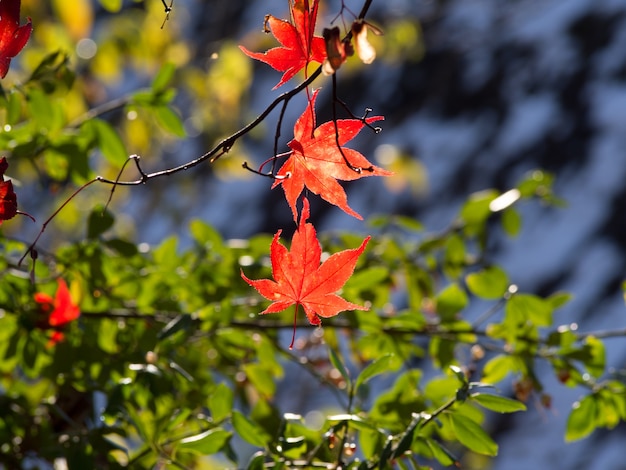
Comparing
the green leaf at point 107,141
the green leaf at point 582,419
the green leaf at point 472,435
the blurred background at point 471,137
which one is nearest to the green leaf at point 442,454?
the green leaf at point 472,435

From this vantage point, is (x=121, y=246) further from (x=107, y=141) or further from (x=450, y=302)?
(x=450, y=302)

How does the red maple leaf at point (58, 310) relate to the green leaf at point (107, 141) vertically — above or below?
below

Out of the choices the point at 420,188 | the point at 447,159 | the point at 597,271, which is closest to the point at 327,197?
the point at 597,271

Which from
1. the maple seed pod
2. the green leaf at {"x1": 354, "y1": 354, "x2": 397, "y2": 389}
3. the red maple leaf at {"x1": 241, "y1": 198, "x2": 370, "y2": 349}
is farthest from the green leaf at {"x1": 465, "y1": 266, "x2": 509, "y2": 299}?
the maple seed pod

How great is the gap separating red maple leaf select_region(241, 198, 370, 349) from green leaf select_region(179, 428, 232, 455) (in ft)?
0.63

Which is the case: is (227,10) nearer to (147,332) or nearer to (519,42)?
(519,42)

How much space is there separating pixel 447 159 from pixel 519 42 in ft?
1.92

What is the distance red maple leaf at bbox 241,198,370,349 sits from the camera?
0.63 metres

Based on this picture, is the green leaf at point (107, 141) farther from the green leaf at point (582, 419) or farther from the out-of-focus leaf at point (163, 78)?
the green leaf at point (582, 419)

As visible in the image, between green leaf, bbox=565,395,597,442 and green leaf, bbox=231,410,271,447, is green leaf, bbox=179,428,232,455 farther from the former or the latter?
green leaf, bbox=565,395,597,442

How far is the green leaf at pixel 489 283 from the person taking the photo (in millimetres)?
1010

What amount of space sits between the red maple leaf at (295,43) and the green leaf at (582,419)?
19.7 inches

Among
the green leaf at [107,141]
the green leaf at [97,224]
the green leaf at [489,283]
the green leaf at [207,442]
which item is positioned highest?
the green leaf at [107,141]

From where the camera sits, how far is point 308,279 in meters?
0.65
